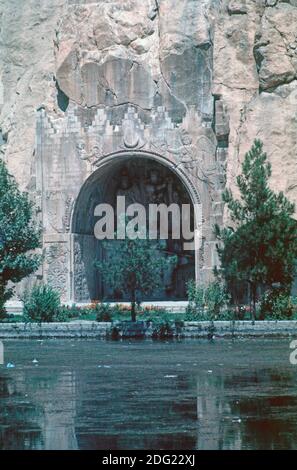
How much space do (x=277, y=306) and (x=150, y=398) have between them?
1338cm

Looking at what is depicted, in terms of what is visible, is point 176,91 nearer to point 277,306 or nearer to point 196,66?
point 196,66

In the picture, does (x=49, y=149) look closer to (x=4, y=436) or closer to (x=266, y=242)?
(x=266, y=242)

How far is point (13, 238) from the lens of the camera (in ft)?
95.7

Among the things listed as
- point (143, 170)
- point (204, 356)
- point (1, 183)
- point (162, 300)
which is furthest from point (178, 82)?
point (204, 356)

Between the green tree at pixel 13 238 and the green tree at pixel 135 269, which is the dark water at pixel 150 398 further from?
the green tree at pixel 13 238

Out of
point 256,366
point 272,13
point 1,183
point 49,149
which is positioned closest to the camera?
point 256,366

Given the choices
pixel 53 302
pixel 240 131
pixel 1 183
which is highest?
pixel 240 131

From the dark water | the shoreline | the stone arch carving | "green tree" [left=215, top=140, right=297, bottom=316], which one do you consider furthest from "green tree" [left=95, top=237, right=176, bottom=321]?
the stone arch carving

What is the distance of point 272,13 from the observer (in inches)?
1358

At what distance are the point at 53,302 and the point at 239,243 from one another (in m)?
4.84

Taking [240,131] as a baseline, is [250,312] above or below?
below

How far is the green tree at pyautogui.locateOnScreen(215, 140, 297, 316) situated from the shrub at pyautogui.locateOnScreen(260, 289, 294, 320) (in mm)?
318

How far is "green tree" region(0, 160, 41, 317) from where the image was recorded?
29.0m

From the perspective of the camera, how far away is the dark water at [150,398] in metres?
10.6
